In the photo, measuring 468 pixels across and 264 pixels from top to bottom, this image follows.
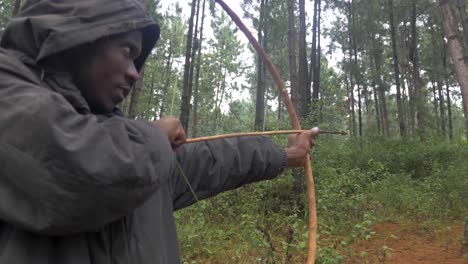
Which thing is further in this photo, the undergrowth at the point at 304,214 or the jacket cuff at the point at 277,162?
the undergrowth at the point at 304,214

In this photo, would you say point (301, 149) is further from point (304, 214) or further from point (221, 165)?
point (304, 214)

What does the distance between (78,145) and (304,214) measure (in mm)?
5487

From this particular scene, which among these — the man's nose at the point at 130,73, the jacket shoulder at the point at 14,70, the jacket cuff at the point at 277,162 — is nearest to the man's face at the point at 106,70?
the man's nose at the point at 130,73

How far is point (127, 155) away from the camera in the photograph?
2.92ft

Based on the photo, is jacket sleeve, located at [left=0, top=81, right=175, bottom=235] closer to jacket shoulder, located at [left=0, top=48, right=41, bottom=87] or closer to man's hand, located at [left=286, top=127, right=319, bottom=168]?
jacket shoulder, located at [left=0, top=48, right=41, bottom=87]

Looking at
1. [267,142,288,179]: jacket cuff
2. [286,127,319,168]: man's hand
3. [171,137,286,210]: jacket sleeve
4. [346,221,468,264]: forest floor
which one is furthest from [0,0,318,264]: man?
[346,221,468,264]: forest floor

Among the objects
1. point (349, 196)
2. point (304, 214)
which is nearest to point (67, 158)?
point (304, 214)

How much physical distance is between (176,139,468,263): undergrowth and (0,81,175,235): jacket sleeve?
2.43m

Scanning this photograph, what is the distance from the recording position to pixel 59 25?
95cm

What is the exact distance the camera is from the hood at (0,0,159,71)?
0.95 metres

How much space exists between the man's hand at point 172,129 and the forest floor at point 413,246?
3.23 metres

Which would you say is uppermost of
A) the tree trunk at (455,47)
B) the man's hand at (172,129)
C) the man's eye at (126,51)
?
the tree trunk at (455,47)

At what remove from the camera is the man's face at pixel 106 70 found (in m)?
1.07

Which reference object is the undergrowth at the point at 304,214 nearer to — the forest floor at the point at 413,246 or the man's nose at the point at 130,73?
the forest floor at the point at 413,246
